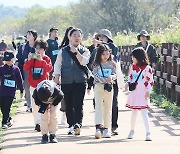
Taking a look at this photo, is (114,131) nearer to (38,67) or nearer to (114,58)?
(114,58)

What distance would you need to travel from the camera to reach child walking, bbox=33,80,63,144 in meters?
9.76

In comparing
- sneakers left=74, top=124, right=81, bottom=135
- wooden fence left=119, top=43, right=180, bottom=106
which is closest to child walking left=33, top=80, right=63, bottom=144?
sneakers left=74, top=124, right=81, bottom=135

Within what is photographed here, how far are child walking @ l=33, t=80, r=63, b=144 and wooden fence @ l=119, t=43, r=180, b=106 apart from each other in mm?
5415

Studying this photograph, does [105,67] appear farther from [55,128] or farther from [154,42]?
[154,42]

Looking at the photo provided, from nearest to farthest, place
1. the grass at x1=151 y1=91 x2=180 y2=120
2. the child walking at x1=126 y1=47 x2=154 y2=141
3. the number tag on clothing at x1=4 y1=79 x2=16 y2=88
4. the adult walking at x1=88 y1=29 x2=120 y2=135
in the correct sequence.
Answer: the child walking at x1=126 y1=47 x2=154 y2=141 → the adult walking at x1=88 y1=29 x2=120 y2=135 → the number tag on clothing at x1=4 y1=79 x2=16 y2=88 → the grass at x1=151 y1=91 x2=180 y2=120

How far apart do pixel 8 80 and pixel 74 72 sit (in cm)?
228

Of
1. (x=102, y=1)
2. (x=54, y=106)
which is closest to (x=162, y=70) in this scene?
(x=54, y=106)

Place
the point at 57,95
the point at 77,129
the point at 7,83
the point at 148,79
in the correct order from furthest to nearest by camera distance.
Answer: the point at 7,83, the point at 77,129, the point at 148,79, the point at 57,95

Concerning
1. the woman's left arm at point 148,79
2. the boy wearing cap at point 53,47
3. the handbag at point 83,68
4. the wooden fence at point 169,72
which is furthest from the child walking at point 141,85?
the boy wearing cap at point 53,47

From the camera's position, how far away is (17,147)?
31.2 feet

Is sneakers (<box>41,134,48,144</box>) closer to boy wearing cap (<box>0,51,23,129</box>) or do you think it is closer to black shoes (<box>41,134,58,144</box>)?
black shoes (<box>41,134,58,144</box>)

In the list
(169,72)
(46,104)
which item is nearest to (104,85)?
(46,104)

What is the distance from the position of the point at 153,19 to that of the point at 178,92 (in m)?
44.1

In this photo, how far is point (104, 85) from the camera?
424 inches
